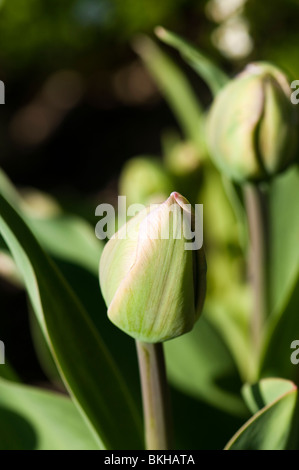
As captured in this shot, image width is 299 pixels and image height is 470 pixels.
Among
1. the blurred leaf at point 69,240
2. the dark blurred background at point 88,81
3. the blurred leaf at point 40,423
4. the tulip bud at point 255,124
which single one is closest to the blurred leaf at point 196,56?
the tulip bud at point 255,124

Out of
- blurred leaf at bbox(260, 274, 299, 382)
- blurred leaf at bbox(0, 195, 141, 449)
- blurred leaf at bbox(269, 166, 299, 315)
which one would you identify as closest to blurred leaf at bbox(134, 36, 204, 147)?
blurred leaf at bbox(269, 166, 299, 315)

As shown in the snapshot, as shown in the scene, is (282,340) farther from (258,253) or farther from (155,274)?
(155,274)

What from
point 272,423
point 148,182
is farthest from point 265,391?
point 148,182

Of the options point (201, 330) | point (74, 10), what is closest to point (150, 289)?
point (201, 330)

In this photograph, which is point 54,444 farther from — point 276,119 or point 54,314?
point 276,119

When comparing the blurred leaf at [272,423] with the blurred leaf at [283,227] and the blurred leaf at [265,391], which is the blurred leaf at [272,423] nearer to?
the blurred leaf at [265,391]
